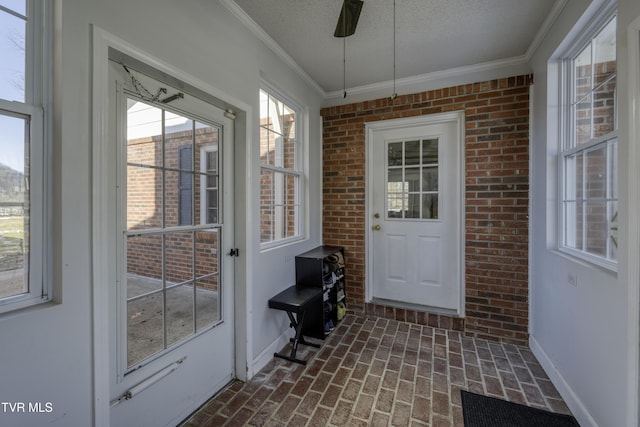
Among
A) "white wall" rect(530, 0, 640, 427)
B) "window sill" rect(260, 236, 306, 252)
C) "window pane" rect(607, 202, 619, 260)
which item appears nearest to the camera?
"white wall" rect(530, 0, 640, 427)

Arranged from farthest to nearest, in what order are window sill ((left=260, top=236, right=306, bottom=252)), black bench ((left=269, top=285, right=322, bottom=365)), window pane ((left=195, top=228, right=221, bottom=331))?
1. window sill ((left=260, top=236, right=306, bottom=252))
2. black bench ((left=269, top=285, right=322, bottom=365))
3. window pane ((left=195, top=228, right=221, bottom=331))

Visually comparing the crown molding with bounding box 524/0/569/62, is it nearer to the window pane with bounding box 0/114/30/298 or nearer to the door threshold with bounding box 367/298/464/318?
the door threshold with bounding box 367/298/464/318

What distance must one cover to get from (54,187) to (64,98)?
36cm

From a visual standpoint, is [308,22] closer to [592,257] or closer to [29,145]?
[29,145]

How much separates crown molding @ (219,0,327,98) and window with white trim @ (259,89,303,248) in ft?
1.13

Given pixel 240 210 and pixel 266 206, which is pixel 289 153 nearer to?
pixel 266 206

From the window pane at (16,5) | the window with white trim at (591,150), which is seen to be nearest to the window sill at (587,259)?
the window with white trim at (591,150)

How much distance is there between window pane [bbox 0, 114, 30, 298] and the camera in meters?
0.99

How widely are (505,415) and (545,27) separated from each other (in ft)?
9.50

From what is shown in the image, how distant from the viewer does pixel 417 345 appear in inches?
103

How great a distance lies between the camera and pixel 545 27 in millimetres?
2117

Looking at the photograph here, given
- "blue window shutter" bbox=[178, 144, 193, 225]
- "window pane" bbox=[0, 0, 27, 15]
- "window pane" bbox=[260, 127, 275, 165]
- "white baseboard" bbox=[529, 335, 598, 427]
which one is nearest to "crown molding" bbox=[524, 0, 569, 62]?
"window pane" bbox=[260, 127, 275, 165]

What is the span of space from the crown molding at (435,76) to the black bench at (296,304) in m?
2.43

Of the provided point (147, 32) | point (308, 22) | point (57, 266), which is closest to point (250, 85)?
point (308, 22)
